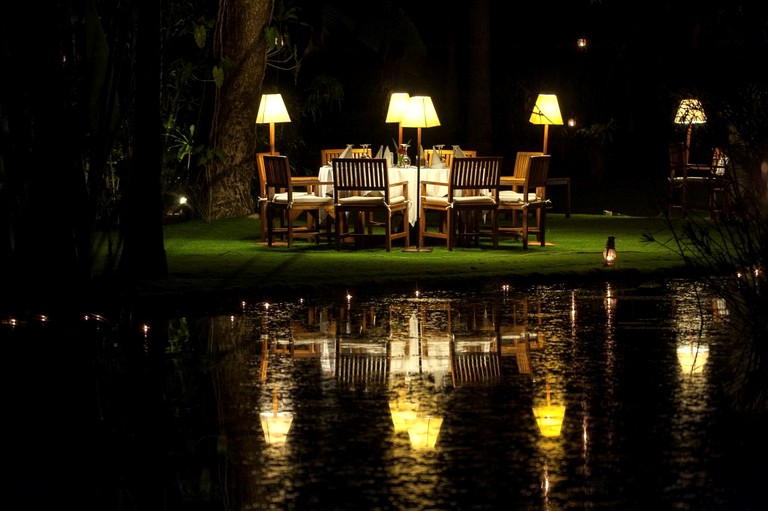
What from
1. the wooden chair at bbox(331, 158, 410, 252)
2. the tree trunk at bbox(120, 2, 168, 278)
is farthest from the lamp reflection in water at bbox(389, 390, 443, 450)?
the wooden chair at bbox(331, 158, 410, 252)

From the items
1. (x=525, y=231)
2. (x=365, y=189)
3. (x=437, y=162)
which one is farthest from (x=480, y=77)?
(x=365, y=189)

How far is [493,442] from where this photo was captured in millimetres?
6559

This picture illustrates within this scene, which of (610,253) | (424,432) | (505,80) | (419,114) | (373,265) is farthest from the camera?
(505,80)

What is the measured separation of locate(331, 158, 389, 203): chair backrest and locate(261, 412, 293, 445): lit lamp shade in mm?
8710

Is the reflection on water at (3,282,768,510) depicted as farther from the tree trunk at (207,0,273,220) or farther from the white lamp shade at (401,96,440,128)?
the tree trunk at (207,0,273,220)

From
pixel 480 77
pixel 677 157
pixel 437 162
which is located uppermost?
pixel 480 77

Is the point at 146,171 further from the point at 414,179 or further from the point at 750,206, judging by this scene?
the point at 750,206

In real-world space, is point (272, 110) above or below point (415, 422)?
above

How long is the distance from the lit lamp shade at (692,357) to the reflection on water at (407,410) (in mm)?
15

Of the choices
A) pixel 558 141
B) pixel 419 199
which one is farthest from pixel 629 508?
pixel 558 141

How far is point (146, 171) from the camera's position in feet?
42.3

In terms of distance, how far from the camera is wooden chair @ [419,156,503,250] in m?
15.9

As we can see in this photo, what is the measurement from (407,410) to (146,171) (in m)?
6.31

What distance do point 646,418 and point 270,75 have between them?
22.5 metres
